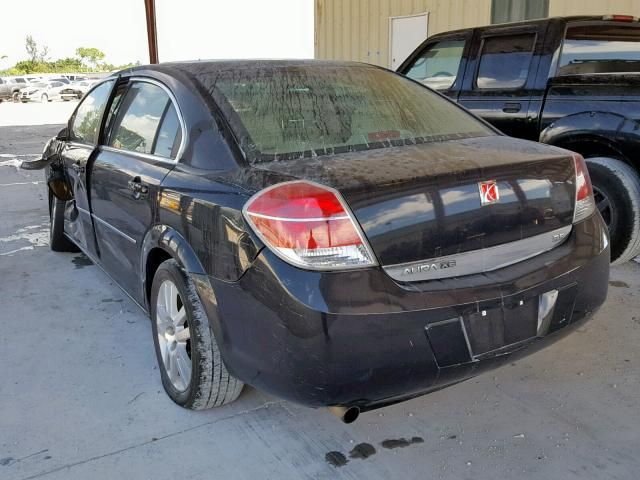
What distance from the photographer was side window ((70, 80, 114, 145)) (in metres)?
3.87

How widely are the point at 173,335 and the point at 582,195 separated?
1906 mm

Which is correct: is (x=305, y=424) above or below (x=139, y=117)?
below

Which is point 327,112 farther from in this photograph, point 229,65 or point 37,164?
point 37,164

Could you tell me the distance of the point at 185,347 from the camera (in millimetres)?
2812

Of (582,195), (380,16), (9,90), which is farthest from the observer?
(9,90)

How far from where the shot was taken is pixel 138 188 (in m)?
2.99

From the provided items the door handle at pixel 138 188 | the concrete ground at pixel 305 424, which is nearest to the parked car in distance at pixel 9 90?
the concrete ground at pixel 305 424

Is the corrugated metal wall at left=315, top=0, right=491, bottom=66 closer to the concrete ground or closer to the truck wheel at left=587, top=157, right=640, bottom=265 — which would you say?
the truck wheel at left=587, top=157, right=640, bottom=265

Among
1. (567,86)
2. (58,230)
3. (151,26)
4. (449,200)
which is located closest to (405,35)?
(151,26)

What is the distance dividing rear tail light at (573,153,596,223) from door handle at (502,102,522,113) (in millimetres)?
2347

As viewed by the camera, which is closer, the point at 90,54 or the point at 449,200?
the point at 449,200

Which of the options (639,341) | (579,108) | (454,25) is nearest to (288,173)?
(639,341)

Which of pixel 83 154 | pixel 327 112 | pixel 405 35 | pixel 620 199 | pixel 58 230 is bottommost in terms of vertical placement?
pixel 58 230

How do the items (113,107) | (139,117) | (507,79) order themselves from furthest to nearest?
(507,79)
(113,107)
(139,117)
